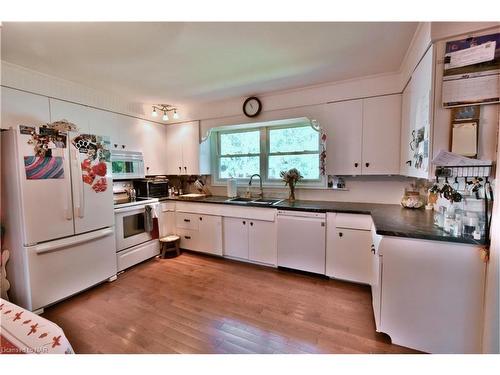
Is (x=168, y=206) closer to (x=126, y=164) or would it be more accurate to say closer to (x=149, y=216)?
(x=149, y=216)

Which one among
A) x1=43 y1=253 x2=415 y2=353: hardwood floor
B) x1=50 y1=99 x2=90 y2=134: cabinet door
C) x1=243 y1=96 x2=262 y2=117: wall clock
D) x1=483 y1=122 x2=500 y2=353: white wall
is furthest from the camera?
x1=243 y1=96 x2=262 y2=117: wall clock

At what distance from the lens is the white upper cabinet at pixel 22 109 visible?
7.08 feet

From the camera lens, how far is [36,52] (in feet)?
6.48

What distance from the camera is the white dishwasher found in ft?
8.44

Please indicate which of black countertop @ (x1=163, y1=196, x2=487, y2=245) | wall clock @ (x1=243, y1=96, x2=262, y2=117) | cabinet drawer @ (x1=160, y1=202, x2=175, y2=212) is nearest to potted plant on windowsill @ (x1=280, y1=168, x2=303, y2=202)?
black countertop @ (x1=163, y1=196, x2=487, y2=245)

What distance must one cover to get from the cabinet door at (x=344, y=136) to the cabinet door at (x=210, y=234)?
5.63 feet

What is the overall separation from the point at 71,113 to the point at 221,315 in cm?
285

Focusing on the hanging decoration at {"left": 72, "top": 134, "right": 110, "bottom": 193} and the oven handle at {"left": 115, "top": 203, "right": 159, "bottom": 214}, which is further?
the oven handle at {"left": 115, "top": 203, "right": 159, "bottom": 214}

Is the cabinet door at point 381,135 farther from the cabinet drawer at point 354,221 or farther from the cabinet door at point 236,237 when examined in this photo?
the cabinet door at point 236,237

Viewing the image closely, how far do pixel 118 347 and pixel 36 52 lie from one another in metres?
2.58

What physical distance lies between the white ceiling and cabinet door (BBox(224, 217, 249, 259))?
1806 mm

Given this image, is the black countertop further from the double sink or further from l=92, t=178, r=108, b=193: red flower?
l=92, t=178, r=108, b=193: red flower

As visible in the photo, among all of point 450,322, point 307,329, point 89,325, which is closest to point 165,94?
point 89,325

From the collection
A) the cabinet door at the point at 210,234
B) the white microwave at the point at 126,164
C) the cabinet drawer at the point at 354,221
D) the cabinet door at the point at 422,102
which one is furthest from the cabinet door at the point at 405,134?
the white microwave at the point at 126,164
